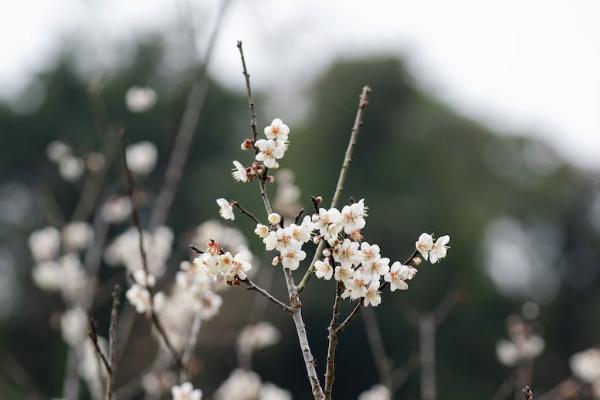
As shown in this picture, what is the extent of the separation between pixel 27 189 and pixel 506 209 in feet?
42.8

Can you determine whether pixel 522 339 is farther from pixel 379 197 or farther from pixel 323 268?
pixel 379 197

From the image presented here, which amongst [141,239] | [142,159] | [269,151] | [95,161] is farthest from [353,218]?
[142,159]

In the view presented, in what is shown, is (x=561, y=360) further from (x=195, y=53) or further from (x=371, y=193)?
(x=195, y=53)

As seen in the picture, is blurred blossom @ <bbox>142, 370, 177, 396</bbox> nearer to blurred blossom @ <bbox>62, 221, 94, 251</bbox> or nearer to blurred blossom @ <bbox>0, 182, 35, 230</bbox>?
blurred blossom @ <bbox>62, 221, 94, 251</bbox>

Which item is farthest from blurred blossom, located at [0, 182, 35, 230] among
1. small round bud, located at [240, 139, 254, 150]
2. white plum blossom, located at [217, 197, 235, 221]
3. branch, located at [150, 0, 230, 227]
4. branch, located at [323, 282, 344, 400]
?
branch, located at [323, 282, 344, 400]

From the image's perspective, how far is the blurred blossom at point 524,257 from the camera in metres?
18.1

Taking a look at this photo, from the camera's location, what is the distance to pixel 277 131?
1814 millimetres

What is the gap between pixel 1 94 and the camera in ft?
64.8

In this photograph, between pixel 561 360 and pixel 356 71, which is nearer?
pixel 561 360

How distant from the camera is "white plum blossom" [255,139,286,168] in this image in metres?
1.73

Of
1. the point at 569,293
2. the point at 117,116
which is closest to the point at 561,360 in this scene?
the point at 569,293

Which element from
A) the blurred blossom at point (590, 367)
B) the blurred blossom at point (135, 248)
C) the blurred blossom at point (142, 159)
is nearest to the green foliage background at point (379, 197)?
the blurred blossom at point (142, 159)

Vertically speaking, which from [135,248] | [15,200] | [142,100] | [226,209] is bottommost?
[15,200]

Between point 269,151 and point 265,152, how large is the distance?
0.04ft
